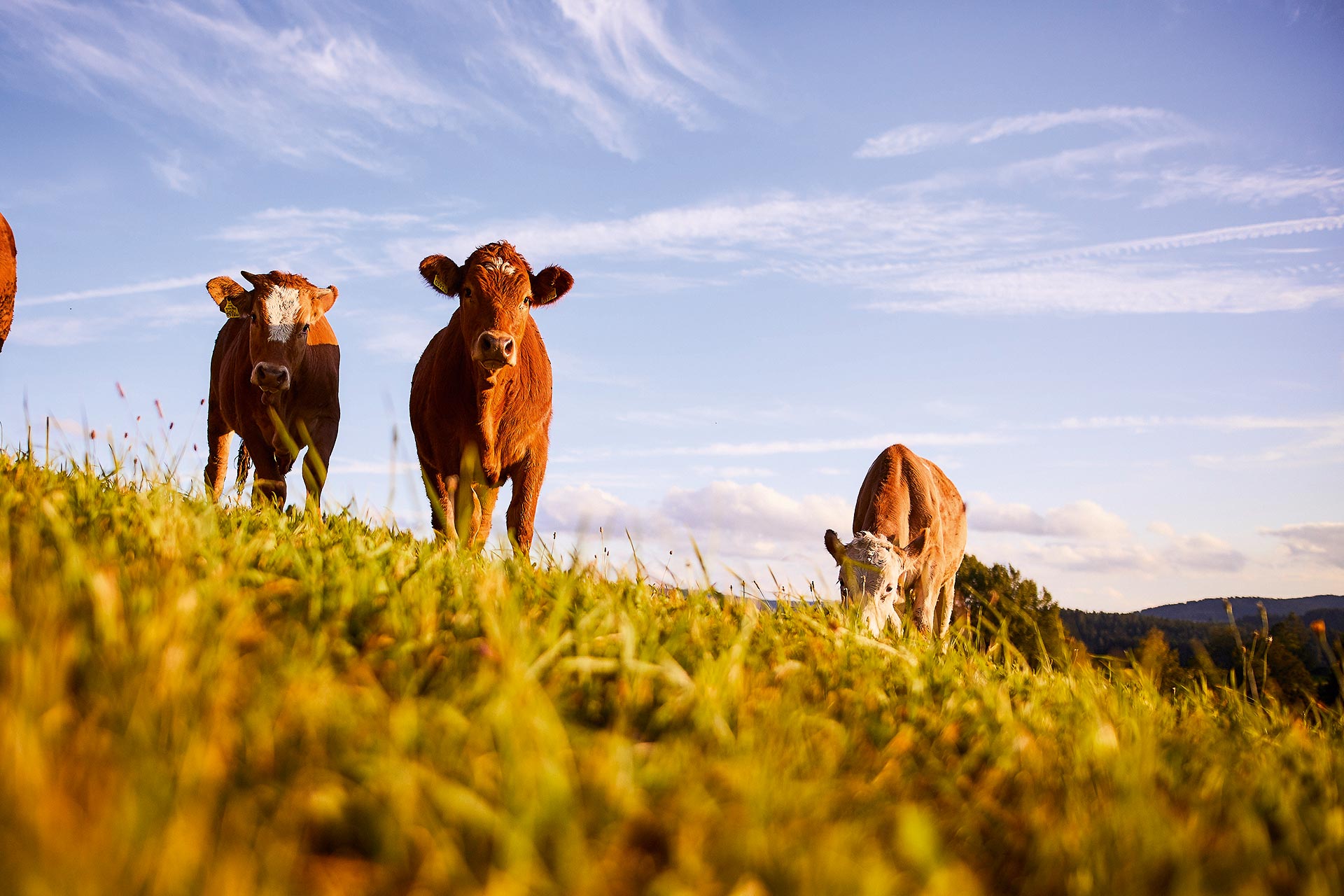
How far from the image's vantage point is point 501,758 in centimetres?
187

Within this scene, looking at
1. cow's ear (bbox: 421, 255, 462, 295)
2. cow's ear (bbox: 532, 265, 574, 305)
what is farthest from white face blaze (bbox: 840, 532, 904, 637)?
cow's ear (bbox: 421, 255, 462, 295)

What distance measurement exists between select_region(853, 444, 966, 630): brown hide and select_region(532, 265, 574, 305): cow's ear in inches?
236

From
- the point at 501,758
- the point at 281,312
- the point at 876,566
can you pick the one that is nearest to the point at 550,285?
the point at 281,312

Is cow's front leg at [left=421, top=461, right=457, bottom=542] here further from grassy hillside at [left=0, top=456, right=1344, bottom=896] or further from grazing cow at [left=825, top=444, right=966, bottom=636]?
grazing cow at [left=825, top=444, right=966, bottom=636]

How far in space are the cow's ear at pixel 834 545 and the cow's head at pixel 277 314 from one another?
706 centimetres

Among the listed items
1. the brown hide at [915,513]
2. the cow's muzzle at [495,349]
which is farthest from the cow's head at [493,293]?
the brown hide at [915,513]

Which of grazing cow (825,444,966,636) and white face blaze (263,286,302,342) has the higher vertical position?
white face blaze (263,286,302,342)

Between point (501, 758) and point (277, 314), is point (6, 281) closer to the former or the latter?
point (277, 314)

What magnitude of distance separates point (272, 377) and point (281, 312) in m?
1.15

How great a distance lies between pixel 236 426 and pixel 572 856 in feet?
35.2

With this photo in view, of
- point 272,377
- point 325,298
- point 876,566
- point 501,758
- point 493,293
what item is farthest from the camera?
point 325,298

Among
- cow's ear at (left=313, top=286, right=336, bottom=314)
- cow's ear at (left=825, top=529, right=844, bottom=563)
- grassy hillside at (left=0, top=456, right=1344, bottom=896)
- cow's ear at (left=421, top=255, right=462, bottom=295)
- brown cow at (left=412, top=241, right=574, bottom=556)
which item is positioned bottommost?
Answer: grassy hillside at (left=0, top=456, right=1344, bottom=896)

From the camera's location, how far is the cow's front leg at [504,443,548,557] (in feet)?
26.9

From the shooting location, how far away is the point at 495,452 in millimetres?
8133
